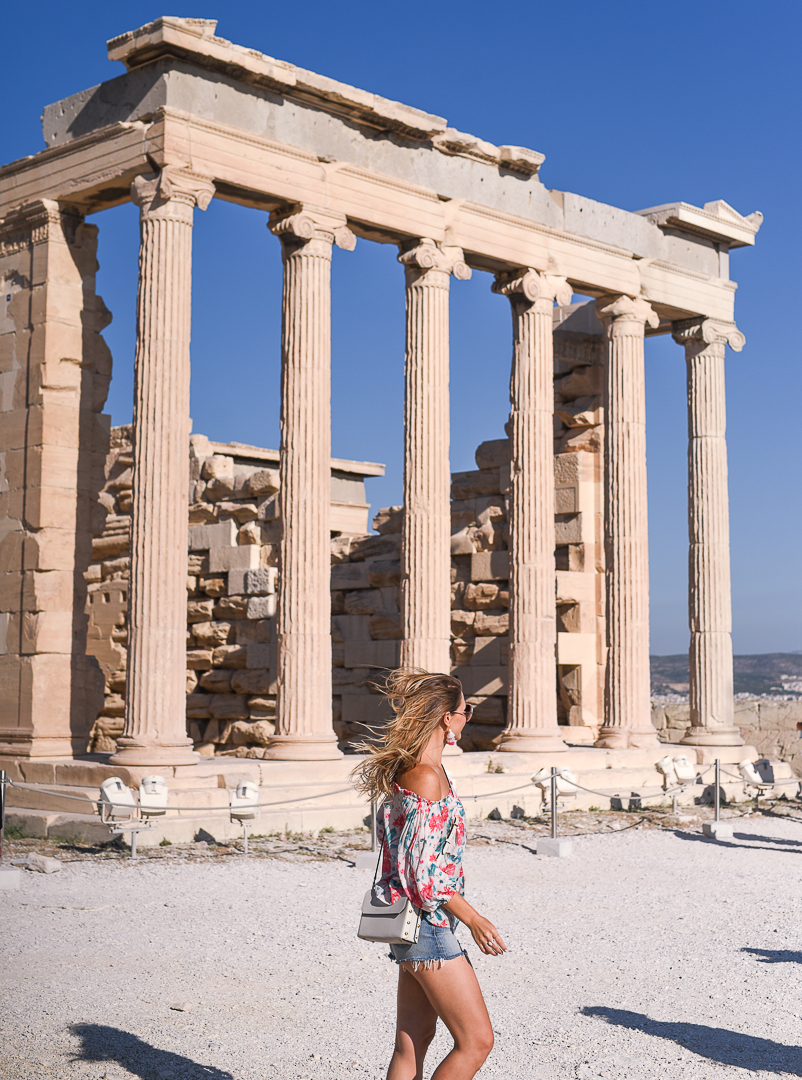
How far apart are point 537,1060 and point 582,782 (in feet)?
39.3

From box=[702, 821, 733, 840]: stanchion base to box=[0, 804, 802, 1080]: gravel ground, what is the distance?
134 cm

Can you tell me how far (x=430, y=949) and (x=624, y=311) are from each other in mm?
17510

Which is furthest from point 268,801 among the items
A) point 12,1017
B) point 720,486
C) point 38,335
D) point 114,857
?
point 720,486

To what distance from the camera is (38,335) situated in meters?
16.8

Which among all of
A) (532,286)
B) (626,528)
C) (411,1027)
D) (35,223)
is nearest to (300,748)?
(626,528)

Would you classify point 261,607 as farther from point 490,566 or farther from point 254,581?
point 490,566

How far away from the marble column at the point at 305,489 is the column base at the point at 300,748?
13 mm

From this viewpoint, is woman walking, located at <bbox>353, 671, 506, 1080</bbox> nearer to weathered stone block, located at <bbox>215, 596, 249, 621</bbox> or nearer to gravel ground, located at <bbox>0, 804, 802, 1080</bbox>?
gravel ground, located at <bbox>0, 804, 802, 1080</bbox>

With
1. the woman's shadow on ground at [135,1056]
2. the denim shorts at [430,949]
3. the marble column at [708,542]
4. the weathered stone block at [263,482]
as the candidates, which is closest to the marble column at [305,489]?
the weathered stone block at [263,482]

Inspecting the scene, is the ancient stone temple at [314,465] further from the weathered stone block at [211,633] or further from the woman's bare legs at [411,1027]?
the woman's bare legs at [411,1027]

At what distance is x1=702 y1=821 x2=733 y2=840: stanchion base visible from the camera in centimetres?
1538

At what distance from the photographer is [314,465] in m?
16.9

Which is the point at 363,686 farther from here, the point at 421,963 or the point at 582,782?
the point at 421,963

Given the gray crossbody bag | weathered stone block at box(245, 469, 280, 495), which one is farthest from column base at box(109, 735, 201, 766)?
the gray crossbody bag
